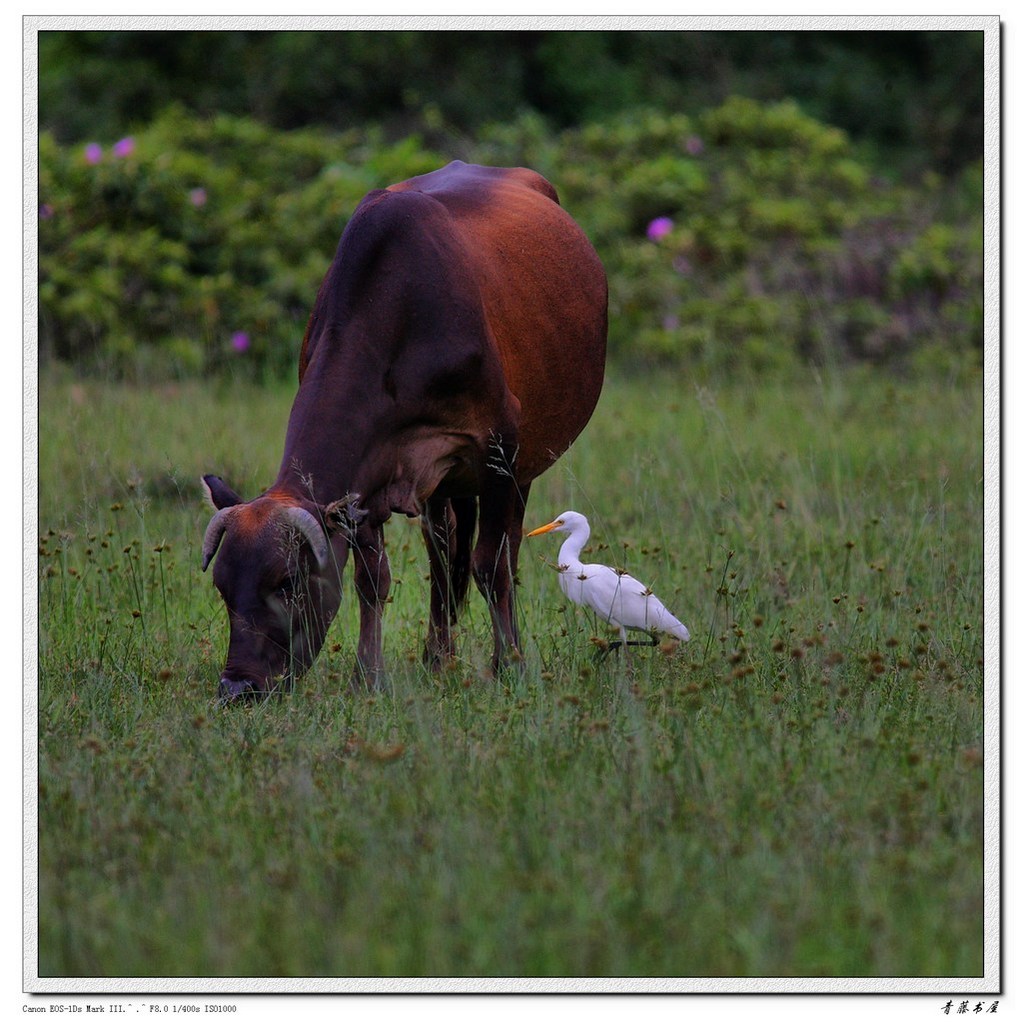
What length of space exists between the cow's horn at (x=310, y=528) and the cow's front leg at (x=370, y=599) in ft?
1.73

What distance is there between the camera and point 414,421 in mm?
5566

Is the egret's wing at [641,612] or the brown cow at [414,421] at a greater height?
the brown cow at [414,421]

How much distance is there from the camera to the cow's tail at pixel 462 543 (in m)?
6.68

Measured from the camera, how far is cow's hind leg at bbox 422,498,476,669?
6.09 meters

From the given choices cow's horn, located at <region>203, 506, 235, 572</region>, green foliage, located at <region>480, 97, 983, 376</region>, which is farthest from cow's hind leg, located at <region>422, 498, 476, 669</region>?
green foliage, located at <region>480, 97, 983, 376</region>

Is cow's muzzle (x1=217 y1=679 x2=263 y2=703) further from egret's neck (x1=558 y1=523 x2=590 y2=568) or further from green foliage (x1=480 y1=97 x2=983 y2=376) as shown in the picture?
green foliage (x1=480 y1=97 x2=983 y2=376)

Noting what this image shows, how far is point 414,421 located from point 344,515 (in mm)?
565

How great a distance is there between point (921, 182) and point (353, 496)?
1385cm

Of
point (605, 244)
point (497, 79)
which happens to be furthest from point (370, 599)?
point (497, 79)

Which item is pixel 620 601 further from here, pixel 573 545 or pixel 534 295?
pixel 534 295

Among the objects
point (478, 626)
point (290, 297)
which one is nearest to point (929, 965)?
point (478, 626)

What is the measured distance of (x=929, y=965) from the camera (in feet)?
12.0

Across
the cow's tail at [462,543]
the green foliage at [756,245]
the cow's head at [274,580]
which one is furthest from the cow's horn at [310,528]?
the green foliage at [756,245]

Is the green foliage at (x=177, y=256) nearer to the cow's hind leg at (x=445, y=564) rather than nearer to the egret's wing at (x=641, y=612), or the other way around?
the cow's hind leg at (x=445, y=564)
